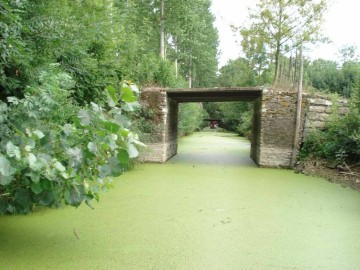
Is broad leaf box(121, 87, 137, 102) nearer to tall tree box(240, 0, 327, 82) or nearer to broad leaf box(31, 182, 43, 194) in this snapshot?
broad leaf box(31, 182, 43, 194)

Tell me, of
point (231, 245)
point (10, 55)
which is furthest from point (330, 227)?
point (10, 55)

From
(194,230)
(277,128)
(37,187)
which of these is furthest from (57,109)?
(277,128)

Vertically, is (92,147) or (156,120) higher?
(92,147)

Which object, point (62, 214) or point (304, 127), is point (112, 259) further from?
point (304, 127)

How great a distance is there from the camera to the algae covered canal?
2.46 m

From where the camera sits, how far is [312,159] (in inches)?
269

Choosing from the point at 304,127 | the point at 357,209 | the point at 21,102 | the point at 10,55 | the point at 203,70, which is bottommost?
the point at 357,209

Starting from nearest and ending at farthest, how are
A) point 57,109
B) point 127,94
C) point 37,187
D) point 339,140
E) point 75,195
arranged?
1. point 37,187
2. point 127,94
3. point 75,195
4. point 57,109
5. point 339,140

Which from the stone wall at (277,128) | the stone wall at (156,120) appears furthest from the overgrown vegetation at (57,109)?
the stone wall at (277,128)

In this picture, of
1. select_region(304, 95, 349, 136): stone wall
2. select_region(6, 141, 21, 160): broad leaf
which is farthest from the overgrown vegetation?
select_region(304, 95, 349, 136): stone wall

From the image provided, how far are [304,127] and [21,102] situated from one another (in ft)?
20.2

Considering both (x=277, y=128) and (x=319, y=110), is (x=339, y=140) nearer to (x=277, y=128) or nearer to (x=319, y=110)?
(x=319, y=110)

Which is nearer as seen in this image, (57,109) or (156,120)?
(57,109)

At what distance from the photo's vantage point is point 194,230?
3145mm
